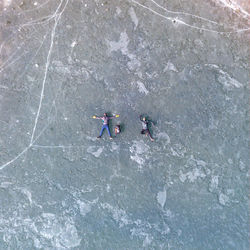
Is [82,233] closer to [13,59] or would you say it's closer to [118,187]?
[118,187]

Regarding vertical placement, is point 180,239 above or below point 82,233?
above

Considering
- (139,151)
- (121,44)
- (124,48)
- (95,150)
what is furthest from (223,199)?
(121,44)

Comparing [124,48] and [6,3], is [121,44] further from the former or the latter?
[6,3]

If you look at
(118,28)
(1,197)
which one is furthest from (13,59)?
(1,197)

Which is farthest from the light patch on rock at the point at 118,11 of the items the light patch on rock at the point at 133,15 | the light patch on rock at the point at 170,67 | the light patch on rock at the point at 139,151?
the light patch on rock at the point at 139,151

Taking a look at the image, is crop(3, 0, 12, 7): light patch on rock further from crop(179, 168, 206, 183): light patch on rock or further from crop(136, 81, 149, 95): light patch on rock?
crop(179, 168, 206, 183): light patch on rock

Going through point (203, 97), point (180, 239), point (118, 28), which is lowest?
point (180, 239)

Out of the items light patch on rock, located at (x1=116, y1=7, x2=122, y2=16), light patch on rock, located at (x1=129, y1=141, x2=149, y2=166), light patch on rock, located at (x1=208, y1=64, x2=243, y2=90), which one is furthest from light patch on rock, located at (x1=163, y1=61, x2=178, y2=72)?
light patch on rock, located at (x1=129, y1=141, x2=149, y2=166)

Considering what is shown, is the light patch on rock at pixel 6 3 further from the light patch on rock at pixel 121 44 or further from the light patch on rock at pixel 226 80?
the light patch on rock at pixel 226 80
